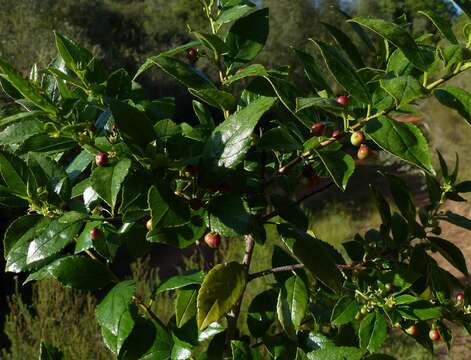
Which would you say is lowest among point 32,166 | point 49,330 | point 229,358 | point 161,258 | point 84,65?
point 161,258

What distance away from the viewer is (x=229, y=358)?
0.94 meters

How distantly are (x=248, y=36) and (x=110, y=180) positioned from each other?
36 cm

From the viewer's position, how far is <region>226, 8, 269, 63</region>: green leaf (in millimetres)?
829

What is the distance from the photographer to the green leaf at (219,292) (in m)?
0.73

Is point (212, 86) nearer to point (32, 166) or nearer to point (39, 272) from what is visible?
point (32, 166)

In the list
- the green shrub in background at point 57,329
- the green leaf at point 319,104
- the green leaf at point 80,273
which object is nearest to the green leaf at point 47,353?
the green leaf at point 80,273

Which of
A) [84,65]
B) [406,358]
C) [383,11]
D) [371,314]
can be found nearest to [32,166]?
[84,65]

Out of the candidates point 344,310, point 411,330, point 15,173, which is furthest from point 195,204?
point 411,330

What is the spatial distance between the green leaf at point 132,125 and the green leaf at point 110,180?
1.1 inches

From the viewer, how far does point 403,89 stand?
1.98ft

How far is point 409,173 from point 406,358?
5.57 metres

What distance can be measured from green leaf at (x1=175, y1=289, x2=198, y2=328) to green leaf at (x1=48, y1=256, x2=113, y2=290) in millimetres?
121

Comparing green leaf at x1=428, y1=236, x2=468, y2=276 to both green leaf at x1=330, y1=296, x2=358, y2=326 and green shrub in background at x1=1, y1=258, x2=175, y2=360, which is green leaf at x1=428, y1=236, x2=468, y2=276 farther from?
green shrub in background at x1=1, y1=258, x2=175, y2=360

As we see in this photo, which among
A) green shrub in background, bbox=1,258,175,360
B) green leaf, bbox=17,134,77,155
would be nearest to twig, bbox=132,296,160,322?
green leaf, bbox=17,134,77,155
